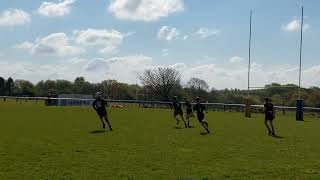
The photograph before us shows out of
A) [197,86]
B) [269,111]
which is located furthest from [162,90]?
[269,111]

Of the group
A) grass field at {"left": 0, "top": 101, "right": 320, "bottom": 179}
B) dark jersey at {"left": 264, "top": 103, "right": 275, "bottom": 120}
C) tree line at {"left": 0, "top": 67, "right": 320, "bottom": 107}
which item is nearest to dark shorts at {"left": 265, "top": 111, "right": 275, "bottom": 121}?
dark jersey at {"left": 264, "top": 103, "right": 275, "bottom": 120}

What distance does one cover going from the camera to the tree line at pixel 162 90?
6062 cm

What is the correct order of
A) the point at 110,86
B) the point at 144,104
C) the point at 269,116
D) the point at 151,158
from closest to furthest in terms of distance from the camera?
the point at 151,158 < the point at 269,116 < the point at 144,104 < the point at 110,86

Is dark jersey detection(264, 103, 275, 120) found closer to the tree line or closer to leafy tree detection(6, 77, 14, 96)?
the tree line

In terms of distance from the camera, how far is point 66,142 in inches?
704

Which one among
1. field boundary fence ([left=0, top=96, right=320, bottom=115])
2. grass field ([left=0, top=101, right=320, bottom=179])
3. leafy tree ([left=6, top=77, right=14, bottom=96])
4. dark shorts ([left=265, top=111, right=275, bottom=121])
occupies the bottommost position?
grass field ([left=0, top=101, right=320, bottom=179])

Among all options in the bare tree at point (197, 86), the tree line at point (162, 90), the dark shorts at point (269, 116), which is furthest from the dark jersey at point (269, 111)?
the bare tree at point (197, 86)

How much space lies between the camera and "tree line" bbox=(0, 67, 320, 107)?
60.6 m

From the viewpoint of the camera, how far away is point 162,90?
10862 centimetres

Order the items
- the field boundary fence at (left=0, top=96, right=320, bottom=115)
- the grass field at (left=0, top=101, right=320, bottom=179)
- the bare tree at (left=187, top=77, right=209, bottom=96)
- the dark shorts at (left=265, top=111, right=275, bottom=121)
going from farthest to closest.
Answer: the bare tree at (left=187, top=77, right=209, bottom=96) → the field boundary fence at (left=0, top=96, right=320, bottom=115) → the dark shorts at (left=265, top=111, right=275, bottom=121) → the grass field at (left=0, top=101, right=320, bottom=179)

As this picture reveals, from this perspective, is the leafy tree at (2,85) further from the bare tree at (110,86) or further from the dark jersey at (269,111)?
the dark jersey at (269,111)

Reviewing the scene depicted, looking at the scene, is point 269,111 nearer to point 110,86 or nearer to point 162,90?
point 162,90

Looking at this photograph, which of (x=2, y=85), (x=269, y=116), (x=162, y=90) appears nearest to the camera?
(x=269, y=116)

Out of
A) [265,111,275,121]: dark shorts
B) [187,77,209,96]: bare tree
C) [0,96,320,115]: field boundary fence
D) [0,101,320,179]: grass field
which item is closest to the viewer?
[0,101,320,179]: grass field
